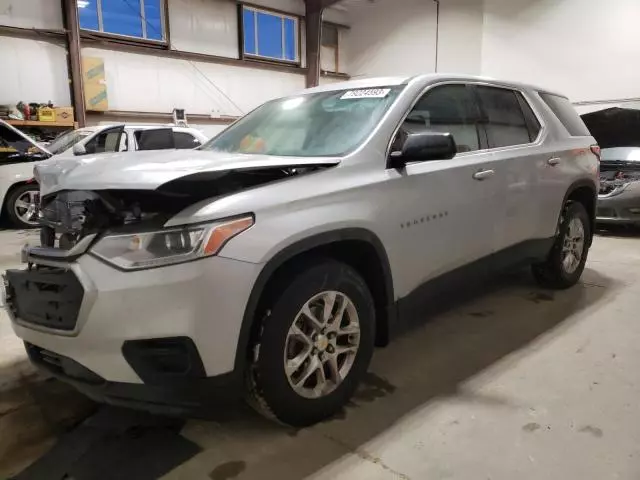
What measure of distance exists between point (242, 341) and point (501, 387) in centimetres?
142

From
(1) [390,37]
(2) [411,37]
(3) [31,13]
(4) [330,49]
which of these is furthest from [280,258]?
(4) [330,49]

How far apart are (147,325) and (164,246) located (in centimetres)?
27

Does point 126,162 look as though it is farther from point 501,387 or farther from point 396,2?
point 396,2

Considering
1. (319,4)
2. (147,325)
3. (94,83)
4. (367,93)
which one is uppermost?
(319,4)

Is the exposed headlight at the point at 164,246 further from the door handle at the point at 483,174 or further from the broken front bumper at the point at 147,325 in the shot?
the door handle at the point at 483,174

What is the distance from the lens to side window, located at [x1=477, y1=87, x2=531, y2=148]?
121 inches

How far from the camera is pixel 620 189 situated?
645cm

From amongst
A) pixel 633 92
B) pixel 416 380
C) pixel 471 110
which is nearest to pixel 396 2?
pixel 633 92

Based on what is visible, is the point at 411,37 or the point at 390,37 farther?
the point at 390,37

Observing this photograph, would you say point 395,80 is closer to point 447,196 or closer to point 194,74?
point 447,196

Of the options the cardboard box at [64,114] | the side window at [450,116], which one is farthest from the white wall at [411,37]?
the side window at [450,116]

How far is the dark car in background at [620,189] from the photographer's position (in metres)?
6.38

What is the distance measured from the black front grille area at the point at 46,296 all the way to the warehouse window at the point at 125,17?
10.9m

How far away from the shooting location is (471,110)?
2973 mm
